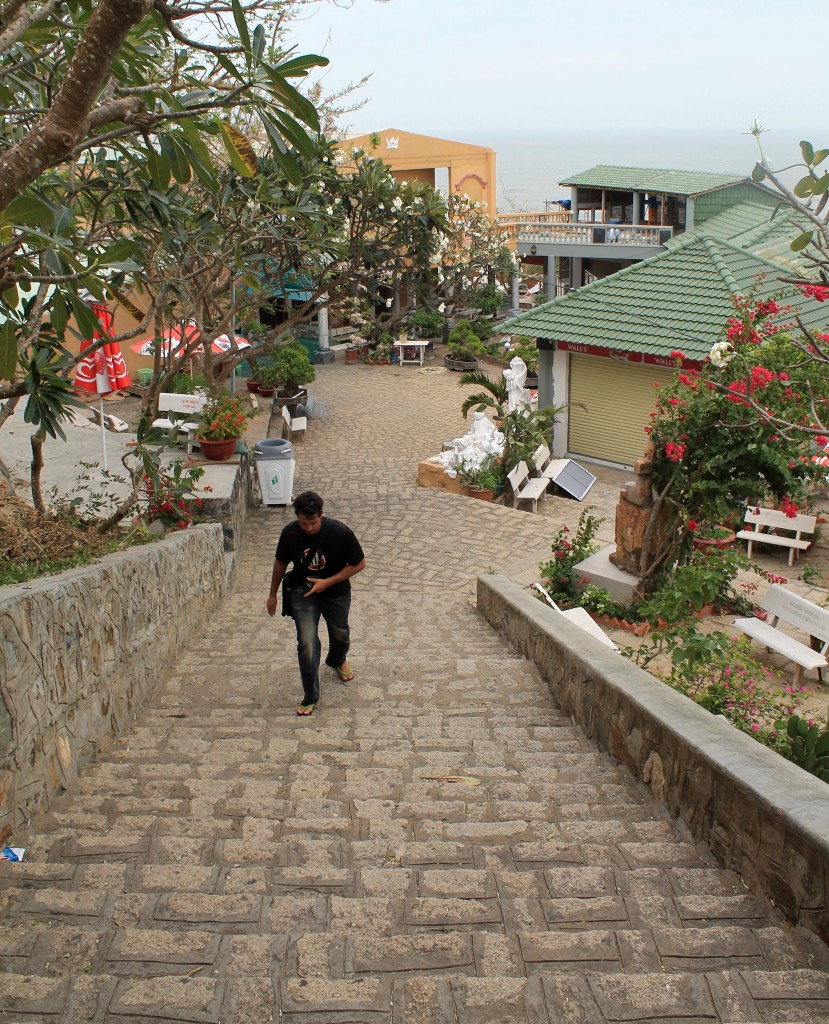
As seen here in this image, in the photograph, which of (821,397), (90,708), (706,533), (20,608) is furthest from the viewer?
(706,533)


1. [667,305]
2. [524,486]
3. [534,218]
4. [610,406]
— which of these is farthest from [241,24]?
[534,218]

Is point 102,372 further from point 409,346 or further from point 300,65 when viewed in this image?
point 409,346

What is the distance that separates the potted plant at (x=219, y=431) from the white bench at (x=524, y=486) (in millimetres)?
4423

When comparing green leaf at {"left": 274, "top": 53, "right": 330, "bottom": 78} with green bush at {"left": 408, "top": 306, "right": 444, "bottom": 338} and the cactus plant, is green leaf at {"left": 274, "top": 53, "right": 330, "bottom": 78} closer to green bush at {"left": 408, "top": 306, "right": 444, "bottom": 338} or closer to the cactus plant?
the cactus plant

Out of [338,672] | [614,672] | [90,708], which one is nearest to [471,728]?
[614,672]

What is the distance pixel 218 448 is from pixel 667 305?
9123 mm

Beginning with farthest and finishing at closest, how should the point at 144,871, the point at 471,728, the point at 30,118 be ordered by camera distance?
1. the point at 30,118
2. the point at 471,728
3. the point at 144,871

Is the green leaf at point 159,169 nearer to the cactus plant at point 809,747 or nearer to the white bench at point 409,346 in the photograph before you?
the cactus plant at point 809,747

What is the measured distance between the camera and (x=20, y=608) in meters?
4.16

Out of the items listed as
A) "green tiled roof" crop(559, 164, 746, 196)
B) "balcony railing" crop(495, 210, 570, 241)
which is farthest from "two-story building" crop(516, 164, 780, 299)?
"balcony railing" crop(495, 210, 570, 241)

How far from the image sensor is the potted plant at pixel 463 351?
26.9 m

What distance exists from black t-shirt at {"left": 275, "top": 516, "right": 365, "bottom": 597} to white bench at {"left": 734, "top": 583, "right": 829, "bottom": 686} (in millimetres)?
4817

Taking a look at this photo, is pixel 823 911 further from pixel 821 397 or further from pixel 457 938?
pixel 821 397

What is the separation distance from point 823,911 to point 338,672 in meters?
4.12
